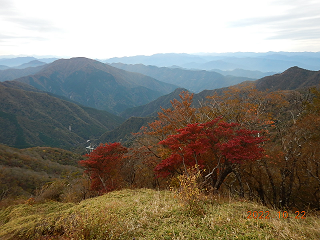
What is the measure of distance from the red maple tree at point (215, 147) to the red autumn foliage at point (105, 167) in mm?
5811

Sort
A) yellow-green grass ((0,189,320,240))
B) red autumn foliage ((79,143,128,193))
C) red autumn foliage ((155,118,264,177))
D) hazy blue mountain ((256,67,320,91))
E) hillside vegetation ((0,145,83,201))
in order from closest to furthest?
yellow-green grass ((0,189,320,240)) → red autumn foliage ((155,118,264,177)) → red autumn foliage ((79,143,128,193)) → hillside vegetation ((0,145,83,201)) → hazy blue mountain ((256,67,320,91))

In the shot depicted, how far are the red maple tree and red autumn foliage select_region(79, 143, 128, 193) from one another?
19.1 ft

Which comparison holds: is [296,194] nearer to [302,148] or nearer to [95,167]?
[302,148]

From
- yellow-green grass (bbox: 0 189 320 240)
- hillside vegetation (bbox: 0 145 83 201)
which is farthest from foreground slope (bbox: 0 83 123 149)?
yellow-green grass (bbox: 0 189 320 240)

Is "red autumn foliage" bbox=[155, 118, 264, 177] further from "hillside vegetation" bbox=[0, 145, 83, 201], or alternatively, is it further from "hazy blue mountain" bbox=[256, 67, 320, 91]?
"hazy blue mountain" bbox=[256, 67, 320, 91]

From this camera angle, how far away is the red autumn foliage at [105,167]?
16972 millimetres

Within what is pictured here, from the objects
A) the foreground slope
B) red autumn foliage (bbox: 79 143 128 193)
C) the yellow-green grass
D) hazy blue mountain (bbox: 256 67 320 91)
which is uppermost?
hazy blue mountain (bbox: 256 67 320 91)

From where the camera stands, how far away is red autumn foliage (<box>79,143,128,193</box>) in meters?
17.0

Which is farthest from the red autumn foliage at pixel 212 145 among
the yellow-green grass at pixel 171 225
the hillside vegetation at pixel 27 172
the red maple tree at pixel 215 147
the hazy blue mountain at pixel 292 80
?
the hazy blue mountain at pixel 292 80

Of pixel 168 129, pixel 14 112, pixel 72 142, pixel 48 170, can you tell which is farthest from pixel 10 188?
pixel 14 112

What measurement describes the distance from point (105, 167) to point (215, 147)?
36.7 feet

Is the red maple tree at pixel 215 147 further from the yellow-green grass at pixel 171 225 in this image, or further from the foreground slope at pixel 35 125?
the foreground slope at pixel 35 125

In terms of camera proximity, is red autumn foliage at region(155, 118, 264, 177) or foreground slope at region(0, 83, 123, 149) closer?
red autumn foliage at region(155, 118, 264, 177)

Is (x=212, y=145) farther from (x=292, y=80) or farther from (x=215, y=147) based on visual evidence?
(x=292, y=80)
